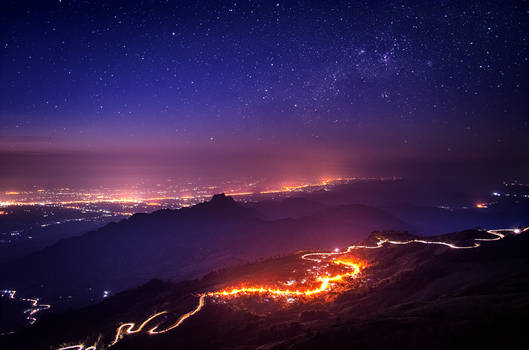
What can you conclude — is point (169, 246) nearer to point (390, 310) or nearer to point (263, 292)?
point (263, 292)

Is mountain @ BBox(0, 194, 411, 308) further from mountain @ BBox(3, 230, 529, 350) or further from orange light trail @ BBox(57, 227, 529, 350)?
mountain @ BBox(3, 230, 529, 350)

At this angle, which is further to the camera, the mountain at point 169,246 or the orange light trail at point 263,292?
the mountain at point 169,246

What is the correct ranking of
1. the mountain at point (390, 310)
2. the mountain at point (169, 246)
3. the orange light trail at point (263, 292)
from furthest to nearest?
the mountain at point (169, 246) → the orange light trail at point (263, 292) → the mountain at point (390, 310)


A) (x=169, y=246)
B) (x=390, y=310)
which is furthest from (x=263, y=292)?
(x=169, y=246)

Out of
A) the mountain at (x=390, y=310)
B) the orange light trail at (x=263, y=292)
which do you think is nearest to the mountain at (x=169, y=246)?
the orange light trail at (x=263, y=292)

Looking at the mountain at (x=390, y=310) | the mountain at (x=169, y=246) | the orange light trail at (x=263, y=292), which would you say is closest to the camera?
the mountain at (x=390, y=310)

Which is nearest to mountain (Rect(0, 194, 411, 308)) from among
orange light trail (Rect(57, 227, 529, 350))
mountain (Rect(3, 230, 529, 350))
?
orange light trail (Rect(57, 227, 529, 350))

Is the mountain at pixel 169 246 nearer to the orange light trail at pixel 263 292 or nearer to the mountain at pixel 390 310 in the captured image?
the orange light trail at pixel 263 292
